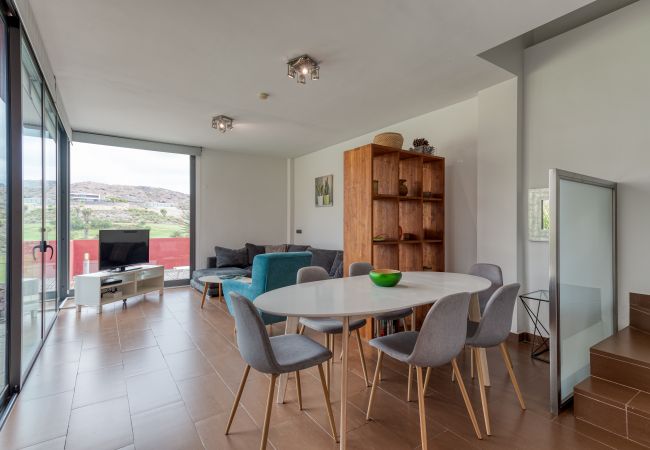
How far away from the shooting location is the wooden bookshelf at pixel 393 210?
3.31m

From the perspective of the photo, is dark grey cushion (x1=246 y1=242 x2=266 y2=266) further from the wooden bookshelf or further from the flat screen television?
the wooden bookshelf

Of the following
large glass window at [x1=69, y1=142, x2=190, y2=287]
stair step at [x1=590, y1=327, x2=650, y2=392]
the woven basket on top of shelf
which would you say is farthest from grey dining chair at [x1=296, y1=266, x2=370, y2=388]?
large glass window at [x1=69, y1=142, x2=190, y2=287]

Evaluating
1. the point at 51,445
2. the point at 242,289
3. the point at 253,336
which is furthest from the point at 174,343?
the point at 253,336

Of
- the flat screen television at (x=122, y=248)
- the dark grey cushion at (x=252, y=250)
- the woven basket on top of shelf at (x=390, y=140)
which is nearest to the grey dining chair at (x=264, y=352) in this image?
the woven basket on top of shelf at (x=390, y=140)

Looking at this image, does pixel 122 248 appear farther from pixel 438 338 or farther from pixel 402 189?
pixel 438 338

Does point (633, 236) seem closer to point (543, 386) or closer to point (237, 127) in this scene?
point (543, 386)

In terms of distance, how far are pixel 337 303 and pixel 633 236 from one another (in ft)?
8.61

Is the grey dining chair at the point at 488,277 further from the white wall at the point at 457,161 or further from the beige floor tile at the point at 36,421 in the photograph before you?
the beige floor tile at the point at 36,421

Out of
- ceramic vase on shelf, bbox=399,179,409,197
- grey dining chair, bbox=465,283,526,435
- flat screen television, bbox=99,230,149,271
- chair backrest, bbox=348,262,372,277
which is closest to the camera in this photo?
grey dining chair, bbox=465,283,526,435

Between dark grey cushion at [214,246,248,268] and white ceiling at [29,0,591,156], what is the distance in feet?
7.98

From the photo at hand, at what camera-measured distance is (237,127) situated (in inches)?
189

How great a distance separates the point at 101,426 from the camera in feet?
6.30

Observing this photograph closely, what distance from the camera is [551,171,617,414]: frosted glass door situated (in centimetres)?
205

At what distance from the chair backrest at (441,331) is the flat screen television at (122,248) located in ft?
15.6
